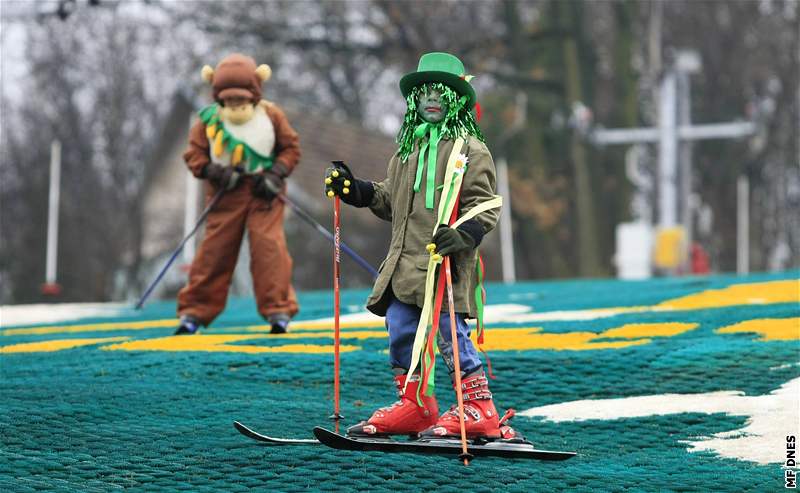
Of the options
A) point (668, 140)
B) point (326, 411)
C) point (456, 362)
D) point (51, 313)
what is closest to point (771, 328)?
point (326, 411)

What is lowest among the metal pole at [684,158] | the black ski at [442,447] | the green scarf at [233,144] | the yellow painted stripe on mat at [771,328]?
the black ski at [442,447]

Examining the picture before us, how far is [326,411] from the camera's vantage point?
6.03 metres

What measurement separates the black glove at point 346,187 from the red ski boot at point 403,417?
664mm

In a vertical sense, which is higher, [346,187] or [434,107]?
[434,107]

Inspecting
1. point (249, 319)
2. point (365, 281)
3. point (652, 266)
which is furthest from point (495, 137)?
point (249, 319)

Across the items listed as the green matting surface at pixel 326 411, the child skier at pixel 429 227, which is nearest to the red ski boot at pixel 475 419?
the child skier at pixel 429 227

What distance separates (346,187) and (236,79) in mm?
3423

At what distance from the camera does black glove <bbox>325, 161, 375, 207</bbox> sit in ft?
17.4

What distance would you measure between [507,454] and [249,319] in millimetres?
5337

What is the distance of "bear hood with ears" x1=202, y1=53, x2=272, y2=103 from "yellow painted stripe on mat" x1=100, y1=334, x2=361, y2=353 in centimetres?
140

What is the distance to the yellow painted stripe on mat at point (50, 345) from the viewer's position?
8117 mm

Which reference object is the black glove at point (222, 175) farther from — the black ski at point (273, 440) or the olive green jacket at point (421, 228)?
the black ski at point (273, 440)

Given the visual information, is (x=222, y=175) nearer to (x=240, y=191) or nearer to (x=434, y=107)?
(x=240, y=191)

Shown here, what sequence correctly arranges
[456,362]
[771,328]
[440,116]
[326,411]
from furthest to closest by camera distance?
[771,328]
[326,411]
[440,116]
[456,362]
